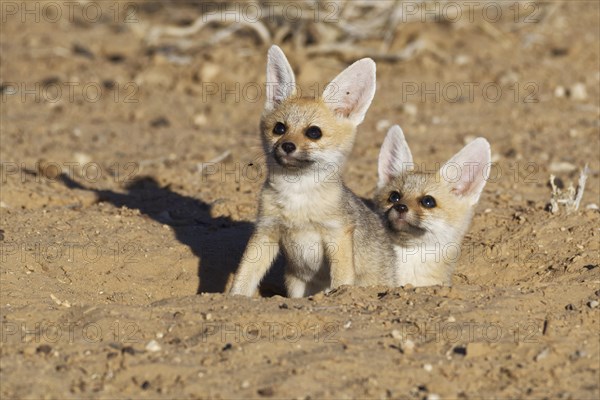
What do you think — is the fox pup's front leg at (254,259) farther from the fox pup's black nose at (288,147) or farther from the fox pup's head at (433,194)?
the fox pup's head at (433,194)

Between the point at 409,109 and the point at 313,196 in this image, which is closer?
the point at 313,196

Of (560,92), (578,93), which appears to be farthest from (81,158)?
(578,93)

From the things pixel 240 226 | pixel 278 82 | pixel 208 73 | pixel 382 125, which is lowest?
pixel 240 226

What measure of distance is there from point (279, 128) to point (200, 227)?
176 centimetres

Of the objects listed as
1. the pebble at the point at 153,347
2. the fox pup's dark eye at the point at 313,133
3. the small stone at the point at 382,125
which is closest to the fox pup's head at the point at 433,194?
the fox pup's dark eye at the point at 313,133

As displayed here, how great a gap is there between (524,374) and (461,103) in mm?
7529

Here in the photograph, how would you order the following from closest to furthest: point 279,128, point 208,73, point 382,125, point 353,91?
point 279,128 < point 353,91 < point 382,125 < point 208,73

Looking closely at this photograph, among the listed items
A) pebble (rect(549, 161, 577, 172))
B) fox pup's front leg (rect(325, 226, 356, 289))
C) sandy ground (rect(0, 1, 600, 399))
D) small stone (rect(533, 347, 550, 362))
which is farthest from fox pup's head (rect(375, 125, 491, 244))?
pebble (rect(549, 161, 577, 172))

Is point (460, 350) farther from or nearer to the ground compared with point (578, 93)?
nearer to the ground

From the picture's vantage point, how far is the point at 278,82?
638 cm

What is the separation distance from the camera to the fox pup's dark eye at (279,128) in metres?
6.00

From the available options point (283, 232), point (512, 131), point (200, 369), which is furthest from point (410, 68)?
point (200, 369)

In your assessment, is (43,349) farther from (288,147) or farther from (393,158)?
(393,158)

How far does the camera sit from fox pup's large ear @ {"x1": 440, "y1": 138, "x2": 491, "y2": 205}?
6711 millimetres
